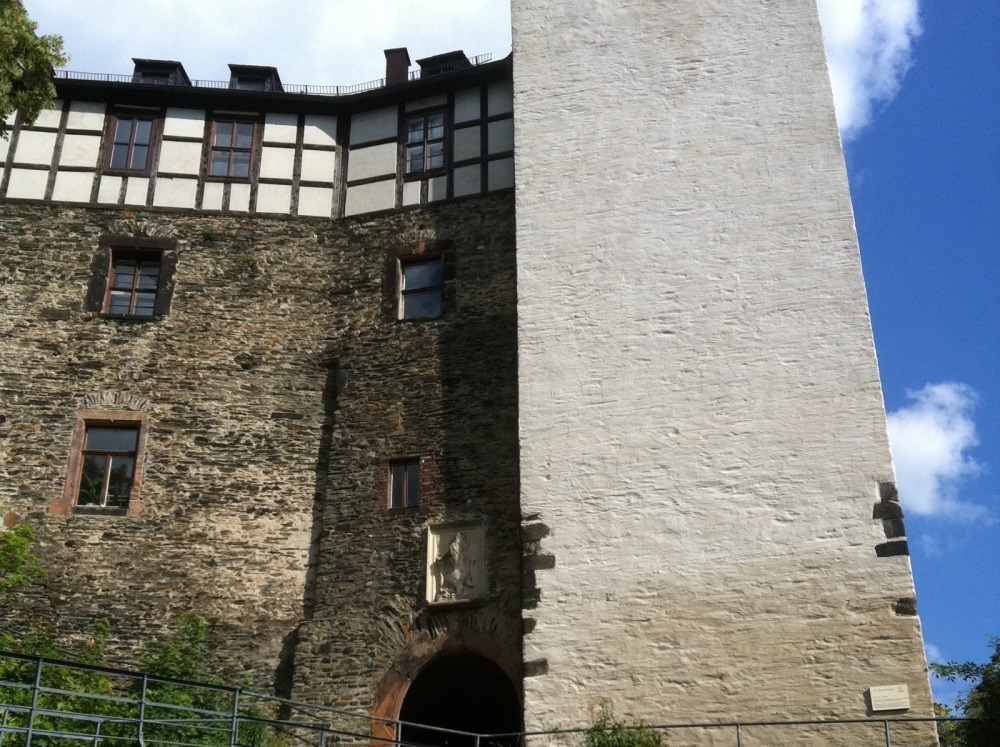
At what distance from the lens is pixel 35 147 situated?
17.3 meters

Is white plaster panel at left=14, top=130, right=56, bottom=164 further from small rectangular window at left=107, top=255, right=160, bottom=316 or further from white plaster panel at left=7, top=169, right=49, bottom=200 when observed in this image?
small rectangular window at left=107, top=255, right=160, bottom=316

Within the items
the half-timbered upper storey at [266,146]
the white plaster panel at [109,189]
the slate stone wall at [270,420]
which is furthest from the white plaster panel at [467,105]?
the white plaster panel at [109,189]

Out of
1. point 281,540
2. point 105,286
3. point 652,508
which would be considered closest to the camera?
point 652,508

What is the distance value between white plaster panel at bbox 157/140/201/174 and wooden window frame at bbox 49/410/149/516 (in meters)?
3.75

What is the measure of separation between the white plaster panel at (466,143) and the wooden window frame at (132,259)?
13.3 feet

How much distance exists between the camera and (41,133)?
17344 millimetres

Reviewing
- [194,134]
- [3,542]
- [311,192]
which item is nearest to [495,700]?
[3,542]

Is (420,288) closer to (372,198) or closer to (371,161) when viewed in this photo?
(372,198)

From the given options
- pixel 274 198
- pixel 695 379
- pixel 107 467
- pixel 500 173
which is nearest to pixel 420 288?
pixel 500 173

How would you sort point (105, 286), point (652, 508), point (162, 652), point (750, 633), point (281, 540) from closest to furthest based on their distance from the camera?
point (750, 633) → point (652, 508) → point (162, 652) → point (281, 540) → point (105, 286)

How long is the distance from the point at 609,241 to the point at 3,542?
7.77 meters

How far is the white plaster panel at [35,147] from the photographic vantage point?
17188 millimetres

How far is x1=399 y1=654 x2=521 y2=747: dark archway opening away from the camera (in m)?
14.1

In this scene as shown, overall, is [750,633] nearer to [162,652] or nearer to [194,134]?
[162,652]
